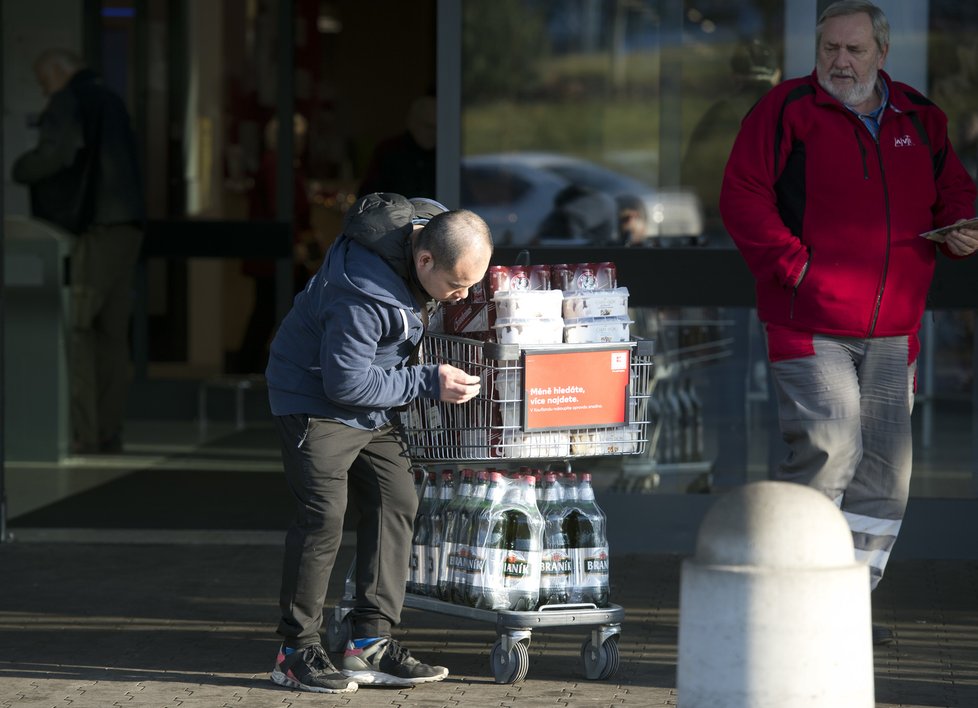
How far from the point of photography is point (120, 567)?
756cm

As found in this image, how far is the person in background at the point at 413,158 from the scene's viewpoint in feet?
30.1

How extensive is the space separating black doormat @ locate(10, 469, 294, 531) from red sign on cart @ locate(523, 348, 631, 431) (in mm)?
3292

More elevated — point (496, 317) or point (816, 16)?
point (816, 16)

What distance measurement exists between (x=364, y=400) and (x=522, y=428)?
527mm

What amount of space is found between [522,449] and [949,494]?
3.00 meters

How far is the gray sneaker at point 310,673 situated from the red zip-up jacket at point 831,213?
6.20 ft

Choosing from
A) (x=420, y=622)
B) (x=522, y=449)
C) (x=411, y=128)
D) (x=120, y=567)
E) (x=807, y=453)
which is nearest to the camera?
(x=522, y=449)

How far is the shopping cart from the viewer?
5477 millimetres

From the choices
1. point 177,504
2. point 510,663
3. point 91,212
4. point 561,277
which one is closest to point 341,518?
point 510,663

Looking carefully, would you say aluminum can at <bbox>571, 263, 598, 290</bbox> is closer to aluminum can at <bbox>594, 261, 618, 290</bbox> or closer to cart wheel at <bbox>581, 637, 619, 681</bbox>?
aluminum can at <bbox>594, 261, 618, 290</bbox>

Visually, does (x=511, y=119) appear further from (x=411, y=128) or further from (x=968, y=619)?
(x=968, y=619)

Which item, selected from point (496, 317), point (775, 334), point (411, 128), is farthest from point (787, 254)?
point (411, 128)

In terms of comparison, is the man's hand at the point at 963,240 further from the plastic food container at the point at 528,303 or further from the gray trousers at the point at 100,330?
the gray trousers at the point at 100,330

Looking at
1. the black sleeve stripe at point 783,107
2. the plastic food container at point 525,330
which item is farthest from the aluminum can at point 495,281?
the black sleeve stripe at point 783,107
